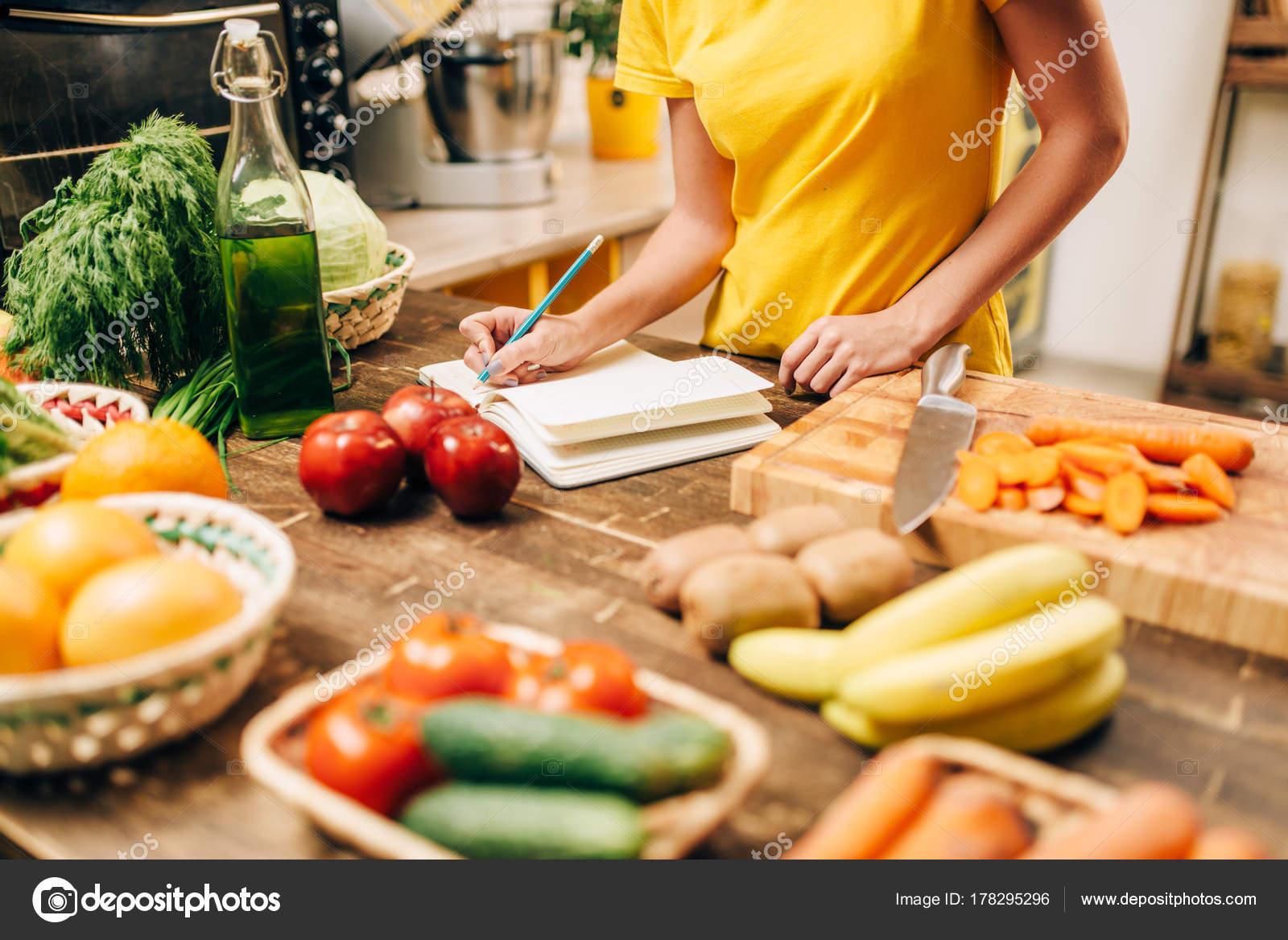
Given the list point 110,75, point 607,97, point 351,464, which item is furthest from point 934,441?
point 607,97

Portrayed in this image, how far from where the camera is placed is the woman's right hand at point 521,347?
3.75 feet

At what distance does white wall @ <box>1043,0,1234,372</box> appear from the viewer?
2.75m

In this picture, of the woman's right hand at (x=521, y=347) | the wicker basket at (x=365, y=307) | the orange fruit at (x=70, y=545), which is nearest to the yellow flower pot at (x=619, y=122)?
the wicker basket at (x=365, y=307)

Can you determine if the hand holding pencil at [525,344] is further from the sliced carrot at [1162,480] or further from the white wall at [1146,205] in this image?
the white wall at [1146,205]

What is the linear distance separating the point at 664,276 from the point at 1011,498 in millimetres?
712

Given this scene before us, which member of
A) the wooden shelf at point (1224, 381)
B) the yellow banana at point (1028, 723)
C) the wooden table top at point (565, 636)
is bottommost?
the wooden shelf at point (1224, 381)

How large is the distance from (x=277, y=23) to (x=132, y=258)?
0.99 metres

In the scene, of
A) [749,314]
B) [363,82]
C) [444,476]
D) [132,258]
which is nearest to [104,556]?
[444,476]

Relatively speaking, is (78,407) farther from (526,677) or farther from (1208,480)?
(1208,480)

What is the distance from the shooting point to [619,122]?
2.99 m

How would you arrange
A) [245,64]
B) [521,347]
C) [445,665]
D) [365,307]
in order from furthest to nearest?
[365,307]
[521,347]
[245,64]
[445,665]

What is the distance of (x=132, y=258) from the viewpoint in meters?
1.03

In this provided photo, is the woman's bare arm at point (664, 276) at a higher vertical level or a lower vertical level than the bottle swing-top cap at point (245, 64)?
lower

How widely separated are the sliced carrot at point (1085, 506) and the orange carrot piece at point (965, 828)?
377 millimetres
